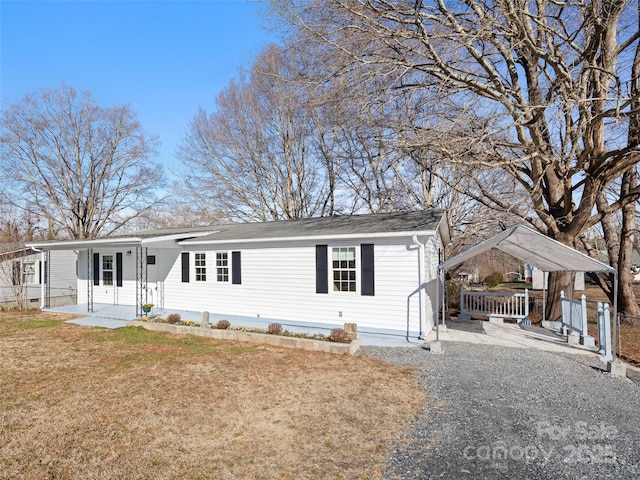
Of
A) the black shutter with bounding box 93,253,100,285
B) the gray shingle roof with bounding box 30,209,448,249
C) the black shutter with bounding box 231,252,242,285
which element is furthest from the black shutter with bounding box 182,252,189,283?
the black shutter with bounding box 93,253,100,285

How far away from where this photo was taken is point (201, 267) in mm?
12953

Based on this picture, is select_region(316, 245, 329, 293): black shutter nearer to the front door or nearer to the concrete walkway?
the concrete walkway

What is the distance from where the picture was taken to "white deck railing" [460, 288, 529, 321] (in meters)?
12.1

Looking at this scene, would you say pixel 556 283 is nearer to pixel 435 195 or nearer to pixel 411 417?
pixel 435 195

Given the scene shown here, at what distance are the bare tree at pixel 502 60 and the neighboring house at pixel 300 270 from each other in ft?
9.57

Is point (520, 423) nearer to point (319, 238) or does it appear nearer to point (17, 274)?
point (319, 238)

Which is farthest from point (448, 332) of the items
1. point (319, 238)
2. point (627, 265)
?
point (627, 265)

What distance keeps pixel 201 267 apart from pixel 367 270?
6278mm

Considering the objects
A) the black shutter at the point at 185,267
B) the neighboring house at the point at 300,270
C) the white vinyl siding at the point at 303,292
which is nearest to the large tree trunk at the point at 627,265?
the neighboring house at the point at 300,270

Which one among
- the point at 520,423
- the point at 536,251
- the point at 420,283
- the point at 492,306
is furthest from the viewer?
the point at 492,306

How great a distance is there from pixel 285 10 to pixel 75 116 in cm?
2314

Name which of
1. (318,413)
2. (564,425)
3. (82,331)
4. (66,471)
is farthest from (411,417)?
(82,331)

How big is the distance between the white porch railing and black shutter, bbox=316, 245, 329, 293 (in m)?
5.50

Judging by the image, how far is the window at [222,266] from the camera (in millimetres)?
12375
